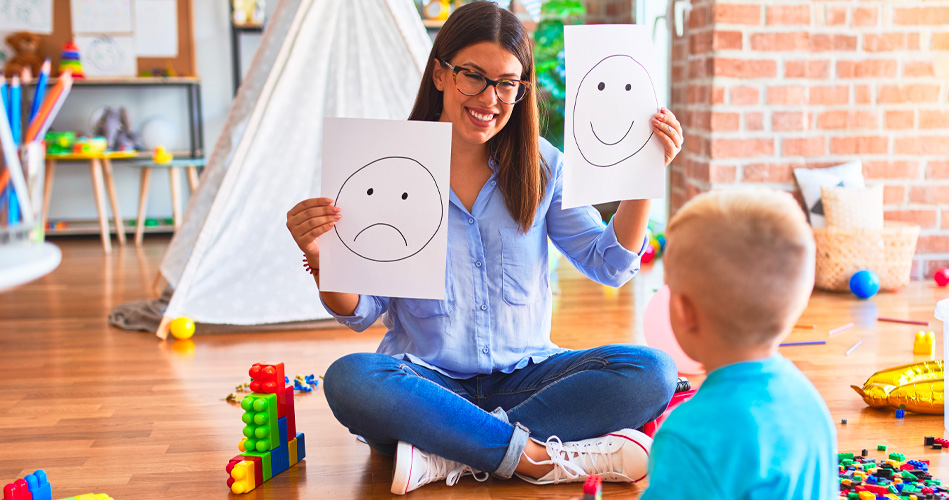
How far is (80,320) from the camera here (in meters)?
2.78

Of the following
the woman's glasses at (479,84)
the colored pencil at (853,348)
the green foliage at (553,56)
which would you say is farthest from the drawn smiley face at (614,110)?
the green foliage at (553,56)

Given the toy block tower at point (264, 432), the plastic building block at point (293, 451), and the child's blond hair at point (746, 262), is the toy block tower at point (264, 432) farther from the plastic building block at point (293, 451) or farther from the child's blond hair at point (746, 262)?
the child's blond hair at point (746, 262)

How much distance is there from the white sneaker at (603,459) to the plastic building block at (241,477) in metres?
0.45

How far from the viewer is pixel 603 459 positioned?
1.43m

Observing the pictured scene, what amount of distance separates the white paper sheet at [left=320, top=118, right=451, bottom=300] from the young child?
2.04ft

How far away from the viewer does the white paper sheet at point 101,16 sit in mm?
4711

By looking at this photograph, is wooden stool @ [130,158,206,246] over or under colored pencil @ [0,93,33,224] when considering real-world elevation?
under

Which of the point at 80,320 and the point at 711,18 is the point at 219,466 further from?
the point at 711,18

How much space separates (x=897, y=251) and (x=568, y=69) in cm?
214

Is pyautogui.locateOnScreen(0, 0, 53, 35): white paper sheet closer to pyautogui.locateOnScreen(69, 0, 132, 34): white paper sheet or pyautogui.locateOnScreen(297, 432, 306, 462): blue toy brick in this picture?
pyautogui.locateOnScreen(69, 0, 132, 34): white paper sheet

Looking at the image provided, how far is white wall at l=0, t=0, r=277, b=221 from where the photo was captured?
4.79 m

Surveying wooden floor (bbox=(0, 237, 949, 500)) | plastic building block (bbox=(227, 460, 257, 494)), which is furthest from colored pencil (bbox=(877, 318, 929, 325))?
plastic building block (bbox=(227, 460, 257, 494))

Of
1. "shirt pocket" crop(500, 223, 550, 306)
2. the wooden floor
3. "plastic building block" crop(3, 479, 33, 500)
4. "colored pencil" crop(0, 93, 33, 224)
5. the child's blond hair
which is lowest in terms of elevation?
the wooden floor

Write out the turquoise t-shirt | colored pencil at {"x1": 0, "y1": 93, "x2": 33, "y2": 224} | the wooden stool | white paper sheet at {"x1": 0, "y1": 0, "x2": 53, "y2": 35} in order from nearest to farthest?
colored pencil at {"x1": 0, "y1": 93, "x2": 33, "y2": 224} → the turquoise t-shirt → the wooden stool → white paper sheet at {"x1": 0, "y1": 0, "x2": 53, "y2": 35}
